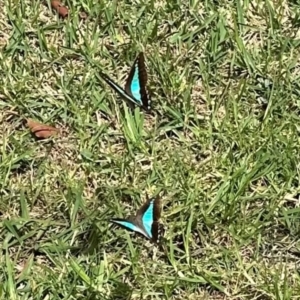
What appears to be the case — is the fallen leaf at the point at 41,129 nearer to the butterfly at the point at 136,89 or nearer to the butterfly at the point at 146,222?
the butterfly at the point at 136,89

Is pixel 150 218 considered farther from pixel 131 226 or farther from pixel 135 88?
pixel 135 88

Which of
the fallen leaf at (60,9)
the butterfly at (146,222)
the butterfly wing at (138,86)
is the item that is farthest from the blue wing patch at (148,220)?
the fallen leaf at (60,9)

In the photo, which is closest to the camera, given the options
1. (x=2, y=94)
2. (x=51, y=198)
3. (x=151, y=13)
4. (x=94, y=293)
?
(x=94, y=293)

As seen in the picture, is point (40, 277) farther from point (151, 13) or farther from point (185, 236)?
point (151, 13)

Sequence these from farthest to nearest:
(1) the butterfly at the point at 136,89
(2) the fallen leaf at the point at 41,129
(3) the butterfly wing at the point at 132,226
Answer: (2) the fallen leaf at the point at 41,129 < (1) the butterfly at the point at 136,89 < (3) the butterfly wing at the point at 132,226

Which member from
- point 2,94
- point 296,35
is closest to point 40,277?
point 2,94

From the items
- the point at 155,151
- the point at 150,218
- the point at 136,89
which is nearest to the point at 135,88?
the point at 136,89

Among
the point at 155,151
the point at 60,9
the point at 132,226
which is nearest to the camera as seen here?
the point at 132,226
